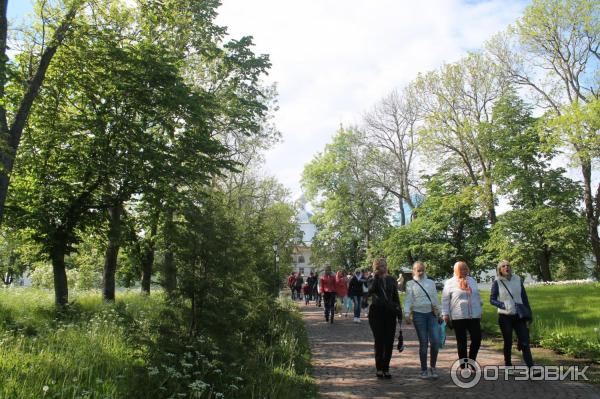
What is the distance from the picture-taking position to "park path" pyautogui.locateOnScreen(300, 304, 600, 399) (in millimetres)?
6906

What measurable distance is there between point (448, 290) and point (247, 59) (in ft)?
45.7

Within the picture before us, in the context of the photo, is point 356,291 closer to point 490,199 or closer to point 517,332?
point 517,332

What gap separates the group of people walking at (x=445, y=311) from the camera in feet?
26.0

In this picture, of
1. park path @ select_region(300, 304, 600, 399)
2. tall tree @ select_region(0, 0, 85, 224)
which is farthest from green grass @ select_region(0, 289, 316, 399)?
tall tree @ select_region(0, 0, 85, 224)

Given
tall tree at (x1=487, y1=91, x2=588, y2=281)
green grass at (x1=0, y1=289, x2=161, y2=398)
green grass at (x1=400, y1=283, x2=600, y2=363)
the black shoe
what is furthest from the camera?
tall tree at (x1=487, y1=91, x2=588, y2=281)

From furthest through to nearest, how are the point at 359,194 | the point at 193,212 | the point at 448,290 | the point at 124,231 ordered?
the point at 359,194, the point at 124,231, the point at 448,290, the point at 193,212

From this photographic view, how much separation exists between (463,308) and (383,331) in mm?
1308

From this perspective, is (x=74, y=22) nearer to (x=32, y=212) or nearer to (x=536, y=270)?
(x=32, y=212)

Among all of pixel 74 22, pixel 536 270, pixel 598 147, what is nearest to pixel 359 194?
pixel 536 270

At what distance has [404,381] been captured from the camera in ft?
25.9

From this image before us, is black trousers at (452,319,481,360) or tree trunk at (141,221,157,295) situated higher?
tree trunk at (141,221,157,295)

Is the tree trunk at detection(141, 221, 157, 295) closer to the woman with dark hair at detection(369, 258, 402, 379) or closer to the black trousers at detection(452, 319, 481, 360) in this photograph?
the woman with dark hair at detection(369, 258, 402, 379)

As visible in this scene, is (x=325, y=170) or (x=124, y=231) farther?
(x=325, y=170)

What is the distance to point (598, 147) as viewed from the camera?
81.8 ft
